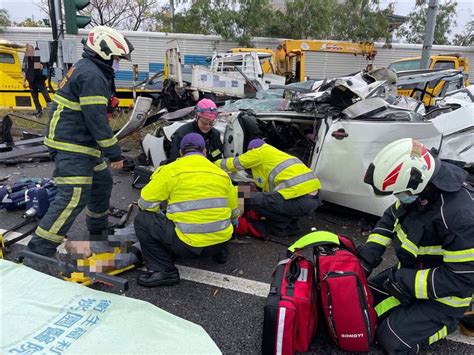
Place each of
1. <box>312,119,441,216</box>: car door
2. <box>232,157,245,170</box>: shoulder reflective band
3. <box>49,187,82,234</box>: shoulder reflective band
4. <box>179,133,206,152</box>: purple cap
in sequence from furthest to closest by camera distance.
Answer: <box>232,157,245,170</box>: shoulder reflective band < <box>312,119,441,216</box>: car door < <box>179,133,206,152</box>: purple cap < <box>49,187,82,234</box>: shoulder reflective band

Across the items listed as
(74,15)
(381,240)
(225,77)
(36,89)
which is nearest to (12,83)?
(36,89)

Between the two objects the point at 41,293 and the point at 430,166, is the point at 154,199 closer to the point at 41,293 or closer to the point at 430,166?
the point at 41,293

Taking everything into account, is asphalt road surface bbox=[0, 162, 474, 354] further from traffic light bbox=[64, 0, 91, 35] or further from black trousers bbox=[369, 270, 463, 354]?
traffic light bbox=[64, 0, 91, 35]

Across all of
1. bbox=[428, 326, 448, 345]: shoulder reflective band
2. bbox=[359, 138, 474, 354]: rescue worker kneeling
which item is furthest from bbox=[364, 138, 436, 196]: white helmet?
bbox=[428, 326, 448, 345]: shoulder reflective band

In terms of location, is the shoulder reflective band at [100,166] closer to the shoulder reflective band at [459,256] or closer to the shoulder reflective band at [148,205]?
the shoulder reflective band at [148,205]

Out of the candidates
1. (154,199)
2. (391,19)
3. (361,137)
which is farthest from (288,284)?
(391,19)

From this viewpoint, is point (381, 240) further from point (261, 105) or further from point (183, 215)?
point (261, 105)

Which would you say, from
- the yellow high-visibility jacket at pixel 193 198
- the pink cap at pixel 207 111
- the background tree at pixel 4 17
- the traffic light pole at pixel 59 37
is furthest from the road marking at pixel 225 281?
the background tree at pixel 4 17

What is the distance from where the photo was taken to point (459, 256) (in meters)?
2.03

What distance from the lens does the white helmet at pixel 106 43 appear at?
3033 mm

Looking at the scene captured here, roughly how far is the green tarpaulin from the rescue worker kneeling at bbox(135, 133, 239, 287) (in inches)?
40.9

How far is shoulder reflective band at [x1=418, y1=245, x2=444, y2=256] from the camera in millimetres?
2188

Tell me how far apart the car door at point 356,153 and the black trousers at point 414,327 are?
1.72 metres

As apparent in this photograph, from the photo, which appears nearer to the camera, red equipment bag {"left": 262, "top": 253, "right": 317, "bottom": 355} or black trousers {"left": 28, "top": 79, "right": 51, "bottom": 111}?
red equipment bag {"left": 262, "top": 253, "right": 317, "bottom": 355}
